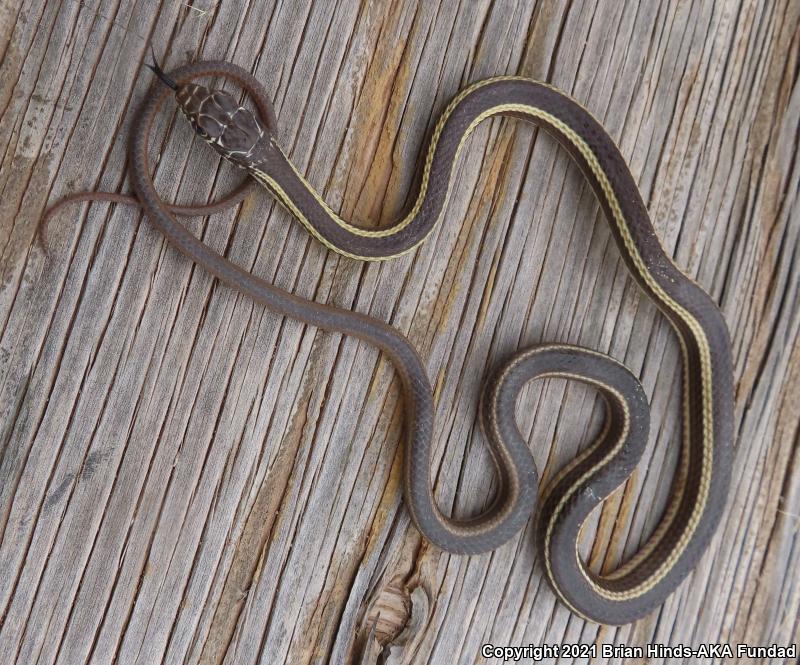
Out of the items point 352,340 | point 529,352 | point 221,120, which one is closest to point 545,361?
point 529,352

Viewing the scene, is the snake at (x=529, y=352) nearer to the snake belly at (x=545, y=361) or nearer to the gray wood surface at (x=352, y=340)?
the snake belly at (x=545, y=361)

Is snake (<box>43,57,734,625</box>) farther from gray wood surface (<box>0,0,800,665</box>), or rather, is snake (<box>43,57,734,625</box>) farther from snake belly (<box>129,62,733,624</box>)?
gray wood surface (<box>0,0,800,665</box>)

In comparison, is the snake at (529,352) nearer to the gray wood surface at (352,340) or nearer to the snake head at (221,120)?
the snake head at (221,120)

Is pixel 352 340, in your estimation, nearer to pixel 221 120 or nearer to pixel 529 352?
pixel 529 352

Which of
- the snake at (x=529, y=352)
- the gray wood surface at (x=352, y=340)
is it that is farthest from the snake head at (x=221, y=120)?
the gray wood surface at (x=352, y=340)

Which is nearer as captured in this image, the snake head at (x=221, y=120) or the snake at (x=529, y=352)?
the snake head at (x=221, y=120)

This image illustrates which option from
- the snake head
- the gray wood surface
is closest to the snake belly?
the snake head
